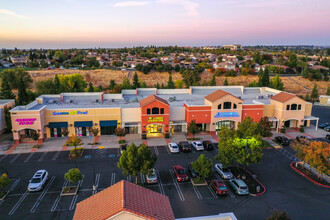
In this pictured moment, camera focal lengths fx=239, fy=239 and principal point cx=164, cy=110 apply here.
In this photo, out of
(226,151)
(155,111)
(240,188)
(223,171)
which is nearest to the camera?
(240,188)

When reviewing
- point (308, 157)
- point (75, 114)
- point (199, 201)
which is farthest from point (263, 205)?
point (75, 114)

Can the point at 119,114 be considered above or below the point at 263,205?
above

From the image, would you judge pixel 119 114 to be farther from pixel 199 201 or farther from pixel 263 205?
pixel 263 205

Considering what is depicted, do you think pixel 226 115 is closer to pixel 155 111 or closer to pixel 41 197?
pixel 155 111

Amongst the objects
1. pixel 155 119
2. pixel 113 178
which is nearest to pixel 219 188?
pixel 113 178

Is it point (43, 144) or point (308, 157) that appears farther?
point (43, 144)

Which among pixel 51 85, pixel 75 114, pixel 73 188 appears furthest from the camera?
pixel 51 85
